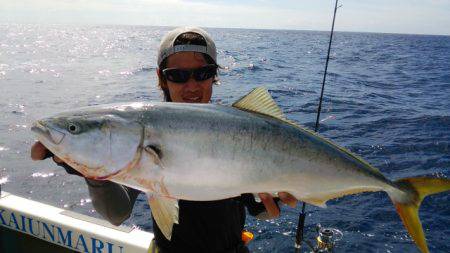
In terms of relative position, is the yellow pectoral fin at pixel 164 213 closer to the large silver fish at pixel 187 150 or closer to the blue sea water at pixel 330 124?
the large silver fish at pixel 187 150

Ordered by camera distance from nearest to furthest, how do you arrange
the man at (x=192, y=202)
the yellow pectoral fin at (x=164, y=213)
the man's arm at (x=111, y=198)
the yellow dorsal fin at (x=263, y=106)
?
the yellow pectoral fin at (x=164, y=213) → the yellow dorsal fin at (x=263, y=106) → the man's arm at (x=111, y=198) → the man at (x=192, y=202)

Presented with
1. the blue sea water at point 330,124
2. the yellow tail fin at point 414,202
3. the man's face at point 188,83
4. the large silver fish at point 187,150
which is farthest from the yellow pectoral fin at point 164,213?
the blue sea water at point 330,124

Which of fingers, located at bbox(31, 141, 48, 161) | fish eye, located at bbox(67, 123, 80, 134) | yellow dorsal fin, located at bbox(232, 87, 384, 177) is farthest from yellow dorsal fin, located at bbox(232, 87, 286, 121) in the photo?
fingers, located at bbox(31, 141, 48, 161)

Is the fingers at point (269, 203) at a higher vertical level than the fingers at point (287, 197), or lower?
lower

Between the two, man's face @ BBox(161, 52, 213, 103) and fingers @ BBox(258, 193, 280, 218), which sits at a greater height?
man's face @ BBox(161, 52, 213, 103)

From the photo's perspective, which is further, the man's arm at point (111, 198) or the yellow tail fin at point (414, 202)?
the man's arm at point (111, 198)

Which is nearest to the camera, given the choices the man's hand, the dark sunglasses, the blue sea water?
the man's hand

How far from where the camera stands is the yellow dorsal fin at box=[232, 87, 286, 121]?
266cm

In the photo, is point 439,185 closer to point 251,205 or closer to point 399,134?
point 251,205

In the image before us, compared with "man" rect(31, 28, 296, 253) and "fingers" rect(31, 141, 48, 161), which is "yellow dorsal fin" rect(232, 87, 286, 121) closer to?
"man" rect(31, 28, 296, 253)

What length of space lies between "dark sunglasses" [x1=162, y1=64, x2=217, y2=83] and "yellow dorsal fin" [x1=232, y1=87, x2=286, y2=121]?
89 centimetres

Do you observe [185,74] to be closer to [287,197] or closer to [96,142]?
[96,142]

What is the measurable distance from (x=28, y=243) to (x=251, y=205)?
11.6ft

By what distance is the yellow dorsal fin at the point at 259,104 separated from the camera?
8.73 ft
